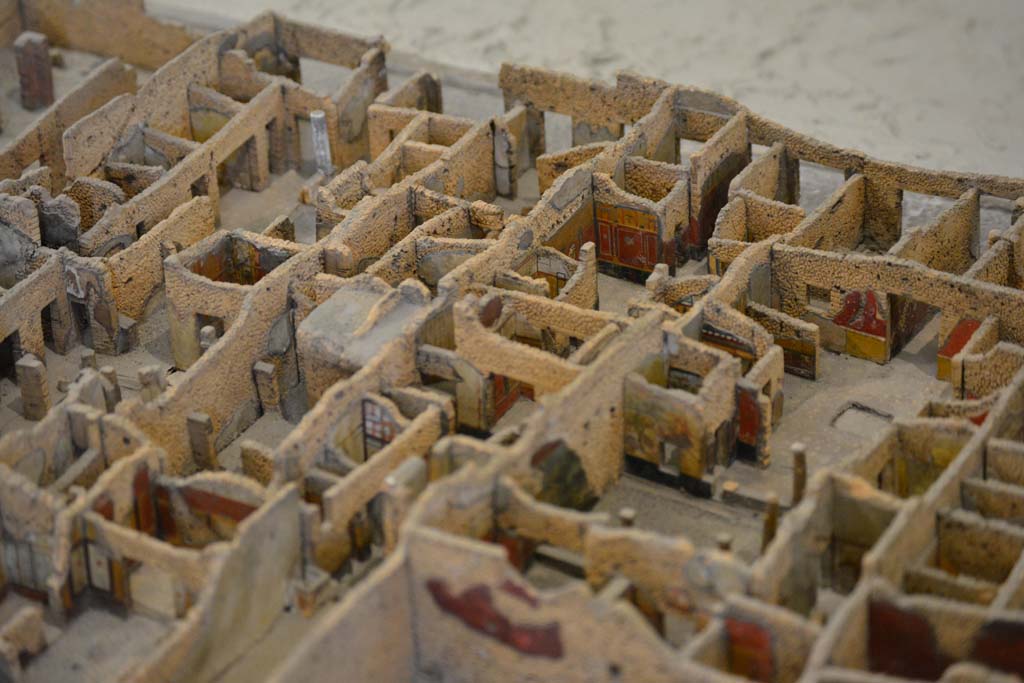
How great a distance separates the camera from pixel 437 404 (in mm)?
46438

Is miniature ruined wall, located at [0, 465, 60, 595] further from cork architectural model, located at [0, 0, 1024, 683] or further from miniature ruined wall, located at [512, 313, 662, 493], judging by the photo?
miniature ruined wall, located at [512, 313, 662, 493]

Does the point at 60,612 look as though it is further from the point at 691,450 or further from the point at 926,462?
the point at 926,462

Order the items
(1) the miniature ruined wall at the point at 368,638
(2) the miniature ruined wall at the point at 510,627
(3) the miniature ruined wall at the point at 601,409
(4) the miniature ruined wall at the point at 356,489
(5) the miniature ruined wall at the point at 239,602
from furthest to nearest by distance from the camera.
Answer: (3) the miniature ruined wall at the point at 601,409
(4) the miniature ruined wall at the point at 356,489
(5) the miniature ruined wall at the point at 239,602
(2) the miniature ruined wall at the point at 510,627
(1) the miniature ruined wall at the point at 368,638

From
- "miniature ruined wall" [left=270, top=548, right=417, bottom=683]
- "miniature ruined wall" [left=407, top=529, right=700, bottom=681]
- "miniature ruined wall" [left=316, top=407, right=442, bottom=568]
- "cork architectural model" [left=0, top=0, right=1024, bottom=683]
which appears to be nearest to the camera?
"miniature ruined wall" [left=270, top=548, right=417, bottom=683]

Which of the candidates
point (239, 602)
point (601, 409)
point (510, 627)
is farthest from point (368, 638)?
point (601, 409)

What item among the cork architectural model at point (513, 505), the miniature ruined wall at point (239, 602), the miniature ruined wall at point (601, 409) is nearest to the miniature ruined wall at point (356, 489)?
the cork architectural model at point (513, 505)

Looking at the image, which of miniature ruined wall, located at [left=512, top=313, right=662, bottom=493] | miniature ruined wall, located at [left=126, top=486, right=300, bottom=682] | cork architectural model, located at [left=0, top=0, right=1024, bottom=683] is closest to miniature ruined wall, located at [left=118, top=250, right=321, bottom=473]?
cork architectural model, located at [left=0, top=0, right=1024, bottom=683]

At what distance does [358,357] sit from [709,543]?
27.1 ft

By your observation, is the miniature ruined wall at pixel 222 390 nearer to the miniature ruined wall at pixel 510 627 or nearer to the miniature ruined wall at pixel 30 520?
the miniature ruined wall at pixel 30 520

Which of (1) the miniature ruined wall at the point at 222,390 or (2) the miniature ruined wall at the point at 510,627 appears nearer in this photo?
(2) the miniature ruined wall at the point at 510,627

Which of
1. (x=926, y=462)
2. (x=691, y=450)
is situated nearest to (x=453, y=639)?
(x=691, y=450)

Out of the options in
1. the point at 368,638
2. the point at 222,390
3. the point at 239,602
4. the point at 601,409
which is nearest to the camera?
the point at 368,638

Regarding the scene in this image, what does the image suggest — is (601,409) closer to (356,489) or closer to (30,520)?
(356,489)

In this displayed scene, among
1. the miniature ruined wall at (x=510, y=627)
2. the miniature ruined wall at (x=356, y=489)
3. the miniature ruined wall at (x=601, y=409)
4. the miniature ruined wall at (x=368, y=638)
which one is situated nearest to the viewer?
the miniature ruined wall at (x=368, y=638)
